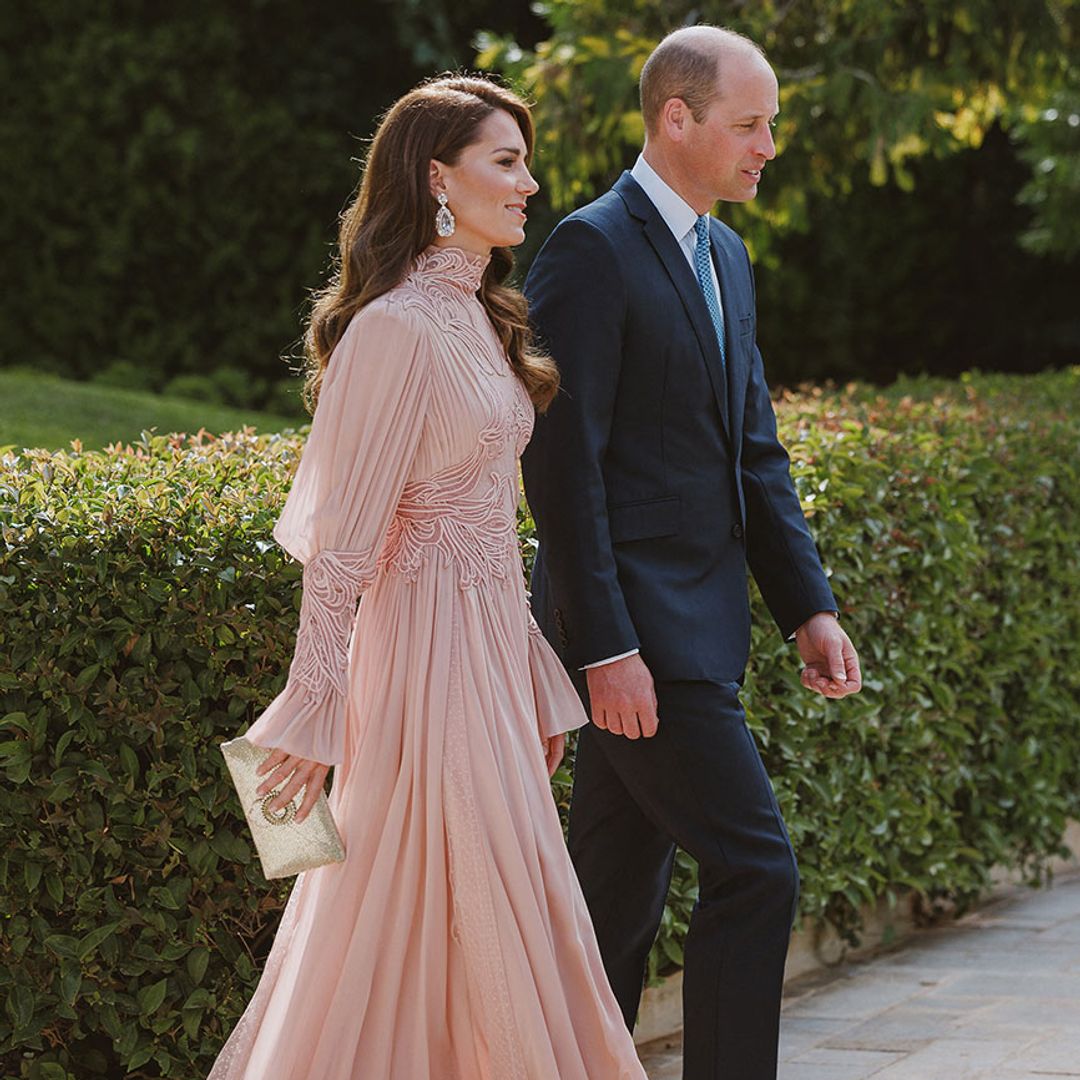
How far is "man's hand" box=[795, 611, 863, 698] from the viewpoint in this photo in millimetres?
3609

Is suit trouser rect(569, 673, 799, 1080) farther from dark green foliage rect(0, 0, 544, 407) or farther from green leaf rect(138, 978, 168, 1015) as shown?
dark green foliage rect(0, 0, 544, 407)

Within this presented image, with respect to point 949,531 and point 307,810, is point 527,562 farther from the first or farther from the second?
point 949,531

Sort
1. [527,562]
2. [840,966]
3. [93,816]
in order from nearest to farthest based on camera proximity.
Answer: [93,816], [527,562], [840,966]

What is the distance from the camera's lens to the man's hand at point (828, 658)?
3609 mm

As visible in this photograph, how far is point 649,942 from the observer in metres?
3.62

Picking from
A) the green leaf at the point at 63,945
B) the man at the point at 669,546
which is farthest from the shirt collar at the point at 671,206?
the green leaf at the point at 63,945

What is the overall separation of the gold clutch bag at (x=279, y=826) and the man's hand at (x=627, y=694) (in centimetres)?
56

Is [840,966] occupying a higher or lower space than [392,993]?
lower

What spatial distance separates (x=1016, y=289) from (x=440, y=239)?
13529mm

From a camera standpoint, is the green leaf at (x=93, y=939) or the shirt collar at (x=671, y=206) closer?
the shirt collar at (x=671, y=206)

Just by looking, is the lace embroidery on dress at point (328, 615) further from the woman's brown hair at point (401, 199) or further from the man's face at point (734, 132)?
the man's face at point (734, 132)

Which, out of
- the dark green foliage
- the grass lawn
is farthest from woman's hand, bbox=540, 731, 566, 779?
the dark green foliage

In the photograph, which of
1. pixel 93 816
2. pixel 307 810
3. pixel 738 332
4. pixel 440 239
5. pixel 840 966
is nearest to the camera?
pixel 307 810

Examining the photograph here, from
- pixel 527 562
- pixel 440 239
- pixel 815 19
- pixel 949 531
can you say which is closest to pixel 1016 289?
pixel 815 19
